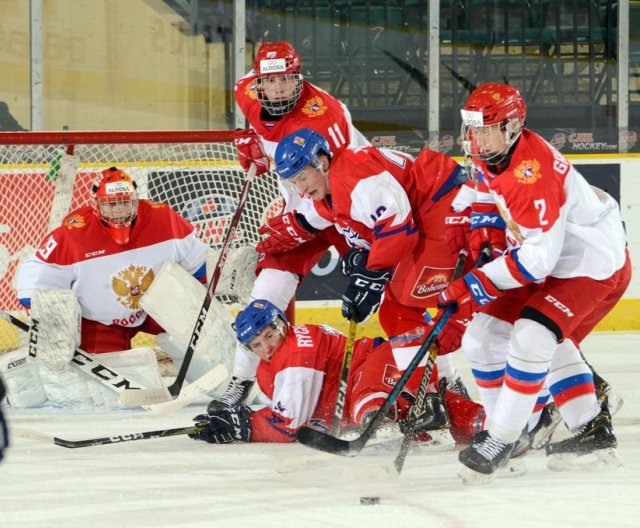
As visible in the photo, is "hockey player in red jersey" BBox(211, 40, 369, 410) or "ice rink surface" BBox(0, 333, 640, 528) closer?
"ice rink surface" BBox(0, 333, 640, 528)

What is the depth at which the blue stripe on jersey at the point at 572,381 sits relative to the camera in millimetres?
2904

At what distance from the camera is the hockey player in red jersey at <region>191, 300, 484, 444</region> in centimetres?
323

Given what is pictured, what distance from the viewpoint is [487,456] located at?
274 centimetres

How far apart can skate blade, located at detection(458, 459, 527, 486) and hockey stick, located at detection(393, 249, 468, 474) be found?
139 millimetres

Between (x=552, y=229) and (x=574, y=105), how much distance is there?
10.7 feet

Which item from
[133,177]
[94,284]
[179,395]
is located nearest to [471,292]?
[179,395]

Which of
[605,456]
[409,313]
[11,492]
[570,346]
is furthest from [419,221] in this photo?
[11,492]

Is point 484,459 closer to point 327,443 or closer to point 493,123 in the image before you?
point 327,443

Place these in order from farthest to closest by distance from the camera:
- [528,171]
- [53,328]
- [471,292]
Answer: [53,328], [471,292], [528,171]

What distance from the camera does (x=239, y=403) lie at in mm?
3588

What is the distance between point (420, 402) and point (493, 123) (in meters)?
0.70

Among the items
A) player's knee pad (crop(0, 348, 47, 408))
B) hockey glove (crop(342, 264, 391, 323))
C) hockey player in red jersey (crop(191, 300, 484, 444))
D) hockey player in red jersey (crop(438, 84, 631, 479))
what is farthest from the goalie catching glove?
player's knee pad (crop(0, 348, 47, 408))

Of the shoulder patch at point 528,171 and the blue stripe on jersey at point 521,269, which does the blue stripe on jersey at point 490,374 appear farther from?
the shoulder patch at point 528,171

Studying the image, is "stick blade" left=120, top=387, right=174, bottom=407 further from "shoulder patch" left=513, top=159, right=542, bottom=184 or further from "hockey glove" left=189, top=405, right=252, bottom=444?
"shoulder patch" left=513, top=159, right=542, bottom=184
